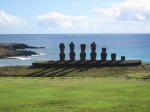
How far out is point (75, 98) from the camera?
36062 millimetres

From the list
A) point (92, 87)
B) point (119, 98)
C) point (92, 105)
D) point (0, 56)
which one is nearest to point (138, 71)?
point (92, 87)

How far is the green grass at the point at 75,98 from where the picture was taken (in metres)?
31.2

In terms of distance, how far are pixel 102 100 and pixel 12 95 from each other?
412 inches

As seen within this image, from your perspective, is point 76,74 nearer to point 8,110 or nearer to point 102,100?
point 102,100

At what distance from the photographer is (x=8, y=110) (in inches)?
1202

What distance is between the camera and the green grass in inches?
1230

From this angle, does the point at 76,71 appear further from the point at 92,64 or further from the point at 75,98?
the point at 75,98

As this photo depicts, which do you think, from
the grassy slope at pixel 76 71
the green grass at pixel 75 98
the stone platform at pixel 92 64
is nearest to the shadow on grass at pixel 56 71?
the grassy slope at pixel 76 71

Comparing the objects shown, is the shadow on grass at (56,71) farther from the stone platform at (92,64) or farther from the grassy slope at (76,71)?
the stone platform at (92,64)

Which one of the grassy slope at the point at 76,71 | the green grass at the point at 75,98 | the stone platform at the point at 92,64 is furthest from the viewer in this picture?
the stone platform at the point at 92,64

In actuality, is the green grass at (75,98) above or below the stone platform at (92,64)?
below

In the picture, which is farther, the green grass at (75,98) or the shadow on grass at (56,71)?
the shadow on grass at (56,71)

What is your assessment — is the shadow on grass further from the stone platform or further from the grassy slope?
the stone platform

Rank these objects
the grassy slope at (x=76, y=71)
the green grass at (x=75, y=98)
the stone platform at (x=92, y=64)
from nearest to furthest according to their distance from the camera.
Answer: the green grass at (x=75, y=98) < the grassy slope at (x=76, y=71) < the stone platform at (x=92, y=64)
